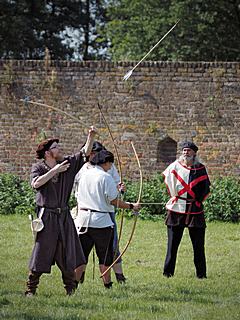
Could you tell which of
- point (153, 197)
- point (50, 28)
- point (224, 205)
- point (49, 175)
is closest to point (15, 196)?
point (153, 197)

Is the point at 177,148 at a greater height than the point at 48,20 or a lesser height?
lesser

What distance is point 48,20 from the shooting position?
27359 mm

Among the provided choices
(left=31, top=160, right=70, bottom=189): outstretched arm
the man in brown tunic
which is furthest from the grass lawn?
(left=31, top=160, right=70, bottom=189): outstretched arm

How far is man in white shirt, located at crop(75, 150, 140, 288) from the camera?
287 inches

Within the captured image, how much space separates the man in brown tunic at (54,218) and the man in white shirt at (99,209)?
49 centimetres

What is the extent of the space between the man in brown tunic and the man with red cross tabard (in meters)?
1.76

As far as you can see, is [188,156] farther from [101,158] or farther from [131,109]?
[131,109]

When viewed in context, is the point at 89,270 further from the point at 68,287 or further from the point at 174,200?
the point at 68,287

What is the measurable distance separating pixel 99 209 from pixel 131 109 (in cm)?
719

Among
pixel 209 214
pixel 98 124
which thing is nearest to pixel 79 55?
pixel 98 124

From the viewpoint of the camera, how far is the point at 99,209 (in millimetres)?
7320

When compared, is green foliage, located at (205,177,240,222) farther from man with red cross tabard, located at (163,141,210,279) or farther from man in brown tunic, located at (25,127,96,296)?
man in brown tunic, located at (25,127,96,296)

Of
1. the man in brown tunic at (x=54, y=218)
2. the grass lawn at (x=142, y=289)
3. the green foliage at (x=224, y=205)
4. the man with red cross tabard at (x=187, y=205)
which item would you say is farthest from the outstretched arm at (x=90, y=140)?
the green foliage at (x=224, y=205)

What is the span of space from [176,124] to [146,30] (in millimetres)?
7682
